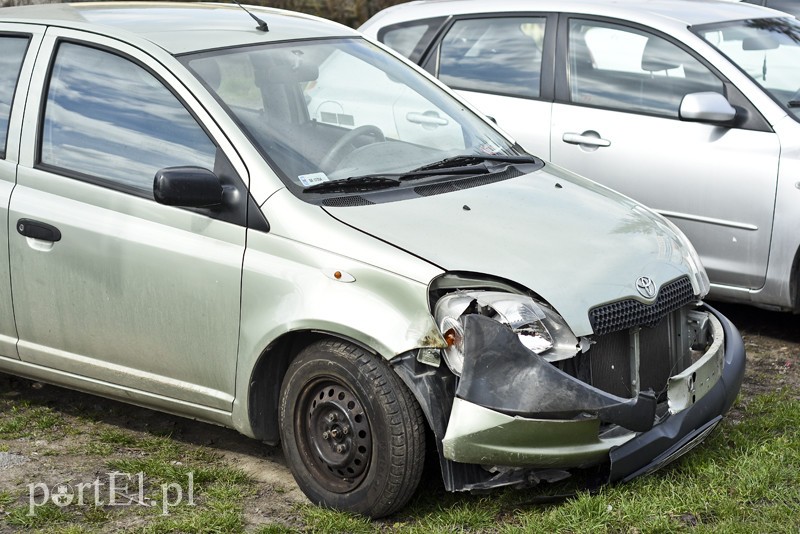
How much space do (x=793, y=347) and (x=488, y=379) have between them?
289cm

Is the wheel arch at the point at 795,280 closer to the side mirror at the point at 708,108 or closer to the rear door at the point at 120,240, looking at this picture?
the side mirror at the point at 708,108

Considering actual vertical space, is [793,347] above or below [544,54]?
below

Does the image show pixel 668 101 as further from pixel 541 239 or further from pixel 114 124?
pixel 114 124

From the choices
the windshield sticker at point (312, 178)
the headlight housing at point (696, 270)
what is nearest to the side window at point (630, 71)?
the headlight housing at point (696, 270)

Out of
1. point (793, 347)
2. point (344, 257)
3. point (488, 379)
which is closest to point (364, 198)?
point (344, 257)

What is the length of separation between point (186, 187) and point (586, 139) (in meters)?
3.03

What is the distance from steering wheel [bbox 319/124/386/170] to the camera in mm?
4555

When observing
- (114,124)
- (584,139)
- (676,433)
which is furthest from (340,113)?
(584,139)

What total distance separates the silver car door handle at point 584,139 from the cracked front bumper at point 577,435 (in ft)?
7.93

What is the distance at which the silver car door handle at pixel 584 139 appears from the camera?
21.5 feet

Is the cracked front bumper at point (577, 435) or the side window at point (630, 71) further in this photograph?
the side window at point (630, 71)

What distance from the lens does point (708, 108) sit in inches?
241

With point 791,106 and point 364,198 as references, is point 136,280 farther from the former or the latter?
point 791,106

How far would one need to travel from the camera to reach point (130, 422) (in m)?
5.31
